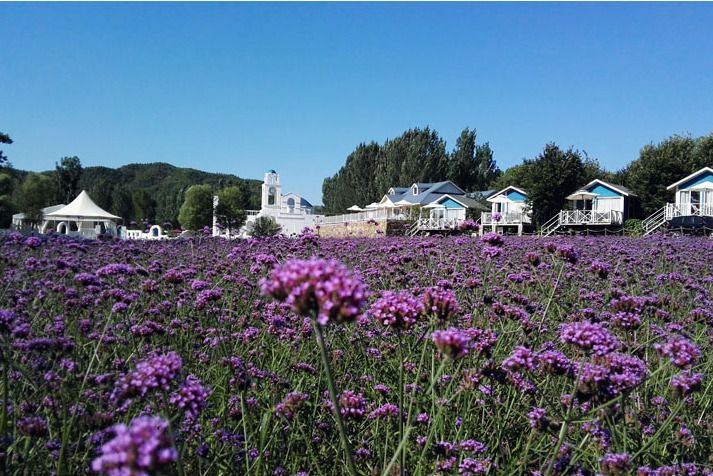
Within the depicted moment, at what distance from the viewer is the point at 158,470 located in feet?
2.83

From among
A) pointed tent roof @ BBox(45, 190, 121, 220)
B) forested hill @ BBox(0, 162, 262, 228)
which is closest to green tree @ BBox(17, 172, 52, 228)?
forested hill @ BBox(0, 162, 262, 228)

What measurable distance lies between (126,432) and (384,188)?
62.5m

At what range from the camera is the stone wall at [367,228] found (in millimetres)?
30348

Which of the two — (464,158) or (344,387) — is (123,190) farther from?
(344,387)

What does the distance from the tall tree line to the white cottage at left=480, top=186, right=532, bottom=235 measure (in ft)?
63.4

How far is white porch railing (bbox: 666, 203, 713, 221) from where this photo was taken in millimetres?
32219

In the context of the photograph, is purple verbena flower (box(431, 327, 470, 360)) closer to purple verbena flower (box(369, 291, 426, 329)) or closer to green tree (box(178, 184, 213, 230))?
purple verbena flower (box(369, 291, 426, 329))

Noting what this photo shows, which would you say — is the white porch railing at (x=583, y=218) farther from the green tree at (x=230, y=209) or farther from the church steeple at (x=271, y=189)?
the green tree at (x=230, y=209)

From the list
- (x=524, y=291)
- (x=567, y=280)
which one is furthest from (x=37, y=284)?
(x=567, y=280)

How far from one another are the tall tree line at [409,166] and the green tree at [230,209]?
45.9ft

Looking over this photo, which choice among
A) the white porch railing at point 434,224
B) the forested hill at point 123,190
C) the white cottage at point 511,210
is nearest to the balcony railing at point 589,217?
the white cottage at point 511,210

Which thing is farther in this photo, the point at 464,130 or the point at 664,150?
the point at 464,130

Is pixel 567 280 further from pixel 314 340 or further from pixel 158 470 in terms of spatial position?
pixel 158 470

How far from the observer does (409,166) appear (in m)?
61.5
